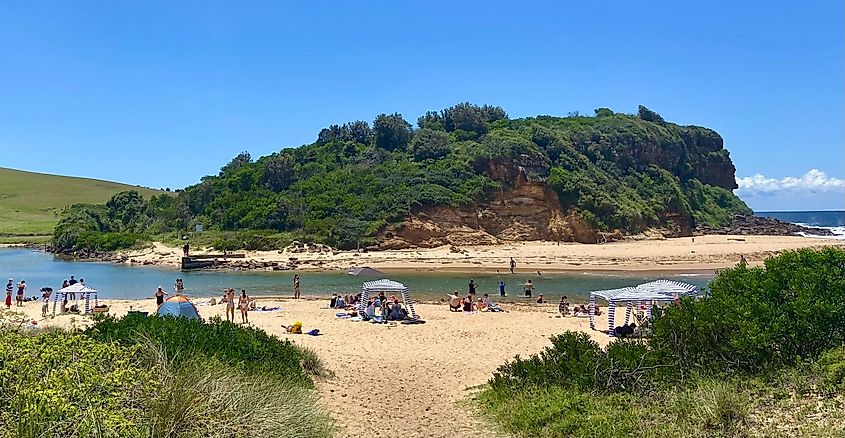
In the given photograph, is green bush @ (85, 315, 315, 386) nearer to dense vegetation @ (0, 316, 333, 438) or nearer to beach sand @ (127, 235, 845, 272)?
dense vegetation @ (0, 316, 333, 438)

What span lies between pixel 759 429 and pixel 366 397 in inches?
228

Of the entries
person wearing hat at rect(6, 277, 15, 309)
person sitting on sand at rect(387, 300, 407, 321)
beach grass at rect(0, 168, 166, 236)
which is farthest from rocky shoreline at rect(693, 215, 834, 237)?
beach grass at rect(0, 168, 166, 236)

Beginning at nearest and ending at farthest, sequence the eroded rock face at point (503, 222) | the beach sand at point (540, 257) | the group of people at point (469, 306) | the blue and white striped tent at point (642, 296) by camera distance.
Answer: the blue and white striped tent at point (642, 296) < the group of people at point (469, 306) < the beach sand at point (540, 257) < the eroded rock face at point (503, 222)

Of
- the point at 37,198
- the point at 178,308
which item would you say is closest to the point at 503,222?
the point at 178,308

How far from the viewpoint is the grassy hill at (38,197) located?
94.4 metres

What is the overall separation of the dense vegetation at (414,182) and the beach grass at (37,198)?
2469cm

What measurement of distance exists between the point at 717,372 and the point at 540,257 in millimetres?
39381

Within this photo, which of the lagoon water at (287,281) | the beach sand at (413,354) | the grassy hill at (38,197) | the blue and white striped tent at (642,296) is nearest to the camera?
the beach sand at (413,354)

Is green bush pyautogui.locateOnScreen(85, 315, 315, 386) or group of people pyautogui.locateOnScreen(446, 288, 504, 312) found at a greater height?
green bush pyautogui.locateOnScreen(85, 315, 315, 386)

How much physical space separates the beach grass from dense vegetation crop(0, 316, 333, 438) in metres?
88.6

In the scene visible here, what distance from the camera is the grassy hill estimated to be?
9439cm

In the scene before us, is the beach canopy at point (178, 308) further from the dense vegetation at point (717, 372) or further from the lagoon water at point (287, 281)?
the lagoon water at point (287, 281)

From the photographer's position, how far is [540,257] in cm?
4728

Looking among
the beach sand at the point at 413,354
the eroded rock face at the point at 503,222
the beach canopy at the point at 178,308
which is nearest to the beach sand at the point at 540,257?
the eroded rock face at the point at 503,222
